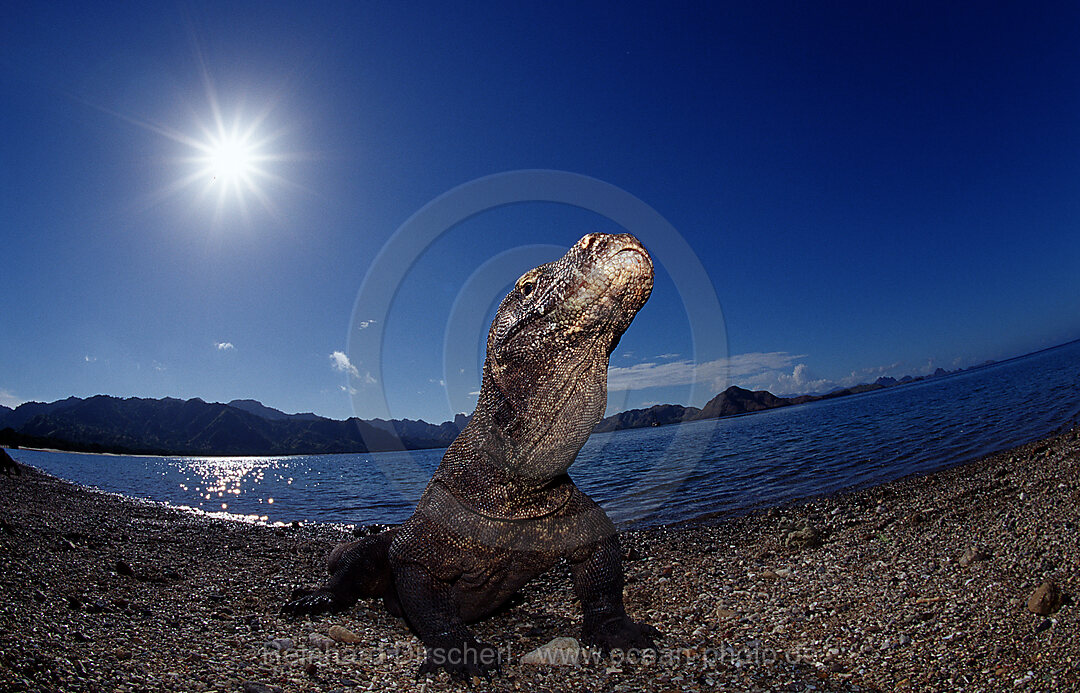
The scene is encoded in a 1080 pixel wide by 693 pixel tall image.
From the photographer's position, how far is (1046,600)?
4012 millimetres

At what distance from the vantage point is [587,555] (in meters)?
5.01

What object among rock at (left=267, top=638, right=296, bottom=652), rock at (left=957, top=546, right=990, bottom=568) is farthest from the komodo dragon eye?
rock at (left=957, top=546, right=990, bottom=568)

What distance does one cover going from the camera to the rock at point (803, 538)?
7.19 meters

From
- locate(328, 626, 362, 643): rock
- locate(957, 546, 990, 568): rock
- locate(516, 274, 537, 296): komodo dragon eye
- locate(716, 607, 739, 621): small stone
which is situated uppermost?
locate(516, 274, 537, 296): komodo dragon eye

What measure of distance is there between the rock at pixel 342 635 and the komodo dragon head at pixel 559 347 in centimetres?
259

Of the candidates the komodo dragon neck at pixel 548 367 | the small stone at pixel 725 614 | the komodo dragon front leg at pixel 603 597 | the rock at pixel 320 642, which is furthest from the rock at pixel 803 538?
the rock at pixel 320 642

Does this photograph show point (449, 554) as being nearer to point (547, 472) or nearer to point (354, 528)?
point (547, 472)

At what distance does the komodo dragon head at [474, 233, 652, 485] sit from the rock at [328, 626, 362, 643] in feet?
8.49

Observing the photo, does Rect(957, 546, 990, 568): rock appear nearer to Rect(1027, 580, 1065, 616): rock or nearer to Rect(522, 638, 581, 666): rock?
Rect(1027, 580, 1065, 616): rock

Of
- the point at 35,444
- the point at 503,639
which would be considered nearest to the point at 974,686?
the point at 503,639

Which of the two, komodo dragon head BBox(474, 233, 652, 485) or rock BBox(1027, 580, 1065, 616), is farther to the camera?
rock BBox(1027, 580, 1065, 616)

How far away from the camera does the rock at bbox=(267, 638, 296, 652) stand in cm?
495

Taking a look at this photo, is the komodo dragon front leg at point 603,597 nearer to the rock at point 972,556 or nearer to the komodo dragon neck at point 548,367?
the komodo dragon neck at point 548,367

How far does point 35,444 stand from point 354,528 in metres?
107
